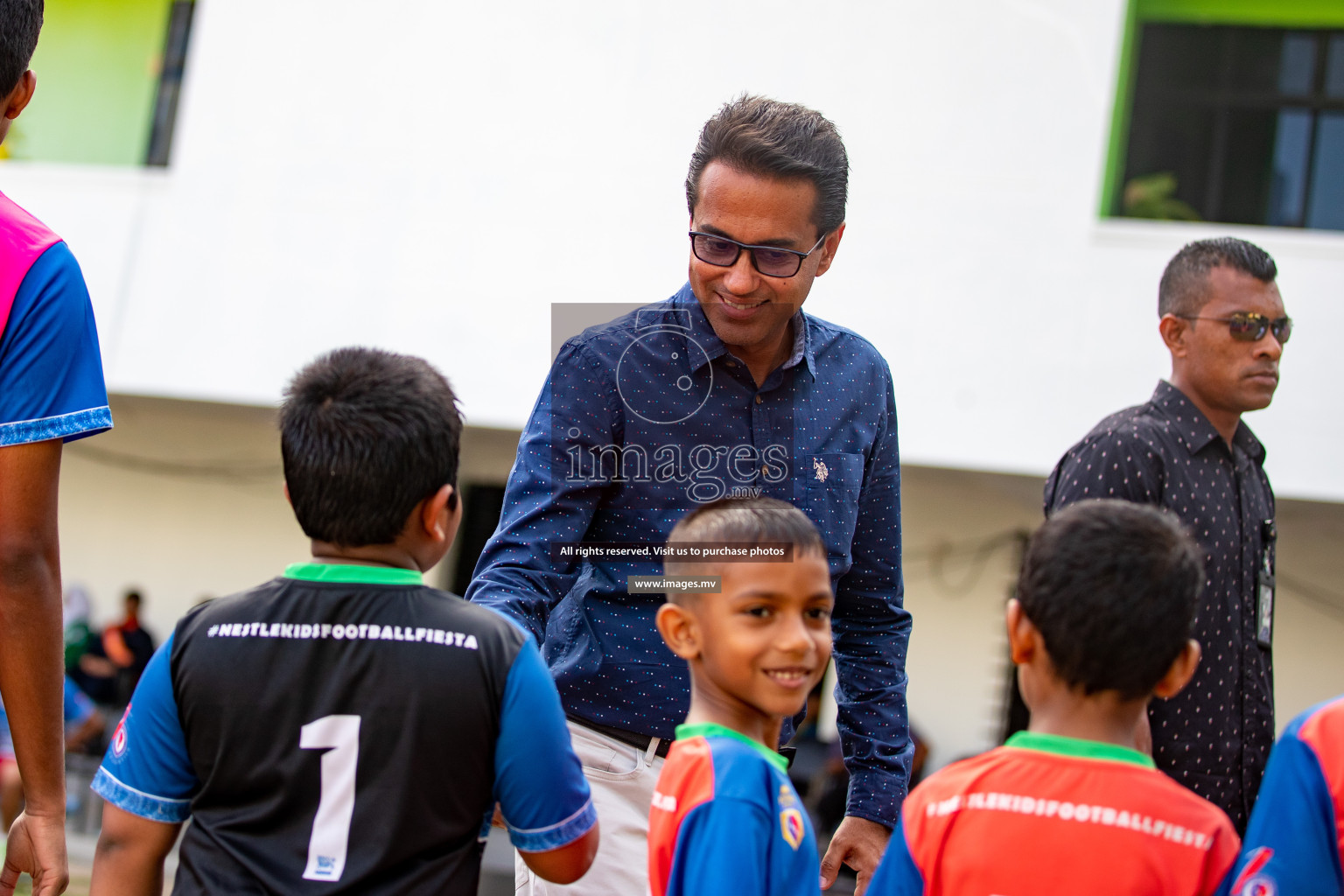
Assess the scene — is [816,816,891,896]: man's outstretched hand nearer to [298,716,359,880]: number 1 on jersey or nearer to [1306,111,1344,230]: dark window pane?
[298,716,359,880]: number 1 on jersey

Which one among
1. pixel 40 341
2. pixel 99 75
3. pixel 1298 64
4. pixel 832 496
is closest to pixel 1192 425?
pixel 832 496

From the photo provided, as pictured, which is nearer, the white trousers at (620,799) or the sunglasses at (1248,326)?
the white trousers at (620,799)

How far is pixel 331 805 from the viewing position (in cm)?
148

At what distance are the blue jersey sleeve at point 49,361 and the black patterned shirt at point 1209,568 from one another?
5.89 feet

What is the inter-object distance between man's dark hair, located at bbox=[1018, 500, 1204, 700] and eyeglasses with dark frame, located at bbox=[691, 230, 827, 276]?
66 cm

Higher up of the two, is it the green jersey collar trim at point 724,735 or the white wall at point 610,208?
the white wall at point 610,208

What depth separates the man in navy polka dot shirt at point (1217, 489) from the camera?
2354 mm

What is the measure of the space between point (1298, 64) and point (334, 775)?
8415mm

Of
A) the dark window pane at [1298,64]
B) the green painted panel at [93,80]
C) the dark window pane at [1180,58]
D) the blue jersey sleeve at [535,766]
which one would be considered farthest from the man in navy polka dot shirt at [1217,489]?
the green painted panel at [93,80]

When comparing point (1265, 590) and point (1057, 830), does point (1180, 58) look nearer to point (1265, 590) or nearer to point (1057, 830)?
point (1265, 590)

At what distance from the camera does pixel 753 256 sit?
6.59 feet

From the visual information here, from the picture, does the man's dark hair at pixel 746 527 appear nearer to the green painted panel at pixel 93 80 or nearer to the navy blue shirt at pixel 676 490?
the navy blue shirt at pixel 676 490

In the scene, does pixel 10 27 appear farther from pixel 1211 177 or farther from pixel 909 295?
pixel 1211 177

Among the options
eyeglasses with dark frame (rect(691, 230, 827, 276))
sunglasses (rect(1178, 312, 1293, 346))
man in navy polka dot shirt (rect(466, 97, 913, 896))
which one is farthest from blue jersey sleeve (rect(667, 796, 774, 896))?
sunglasses (rect(1178, 312, 1293, 346))
